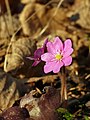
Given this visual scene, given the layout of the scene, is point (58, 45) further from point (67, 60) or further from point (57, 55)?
point (67, 60)

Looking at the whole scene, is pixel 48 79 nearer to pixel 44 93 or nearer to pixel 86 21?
pixel 44 93

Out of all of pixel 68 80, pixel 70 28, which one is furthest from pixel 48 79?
pixel 70 28

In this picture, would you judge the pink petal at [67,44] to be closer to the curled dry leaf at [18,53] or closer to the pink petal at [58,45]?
the pink petal at [58,45]

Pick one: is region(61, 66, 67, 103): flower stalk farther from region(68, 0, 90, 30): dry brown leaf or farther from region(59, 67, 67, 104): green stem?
region(68, 0, 90, 30): dry brown leaf

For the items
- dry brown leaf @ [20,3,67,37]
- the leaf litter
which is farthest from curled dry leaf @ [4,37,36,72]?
dry brown leaf @ [20,3,67,37]

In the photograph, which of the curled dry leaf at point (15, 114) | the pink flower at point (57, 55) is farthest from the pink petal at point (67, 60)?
the curled dry leaf at point (15, 114)

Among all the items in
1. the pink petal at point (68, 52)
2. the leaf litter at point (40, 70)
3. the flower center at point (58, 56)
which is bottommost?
the leaf litter at point (40, 70)
